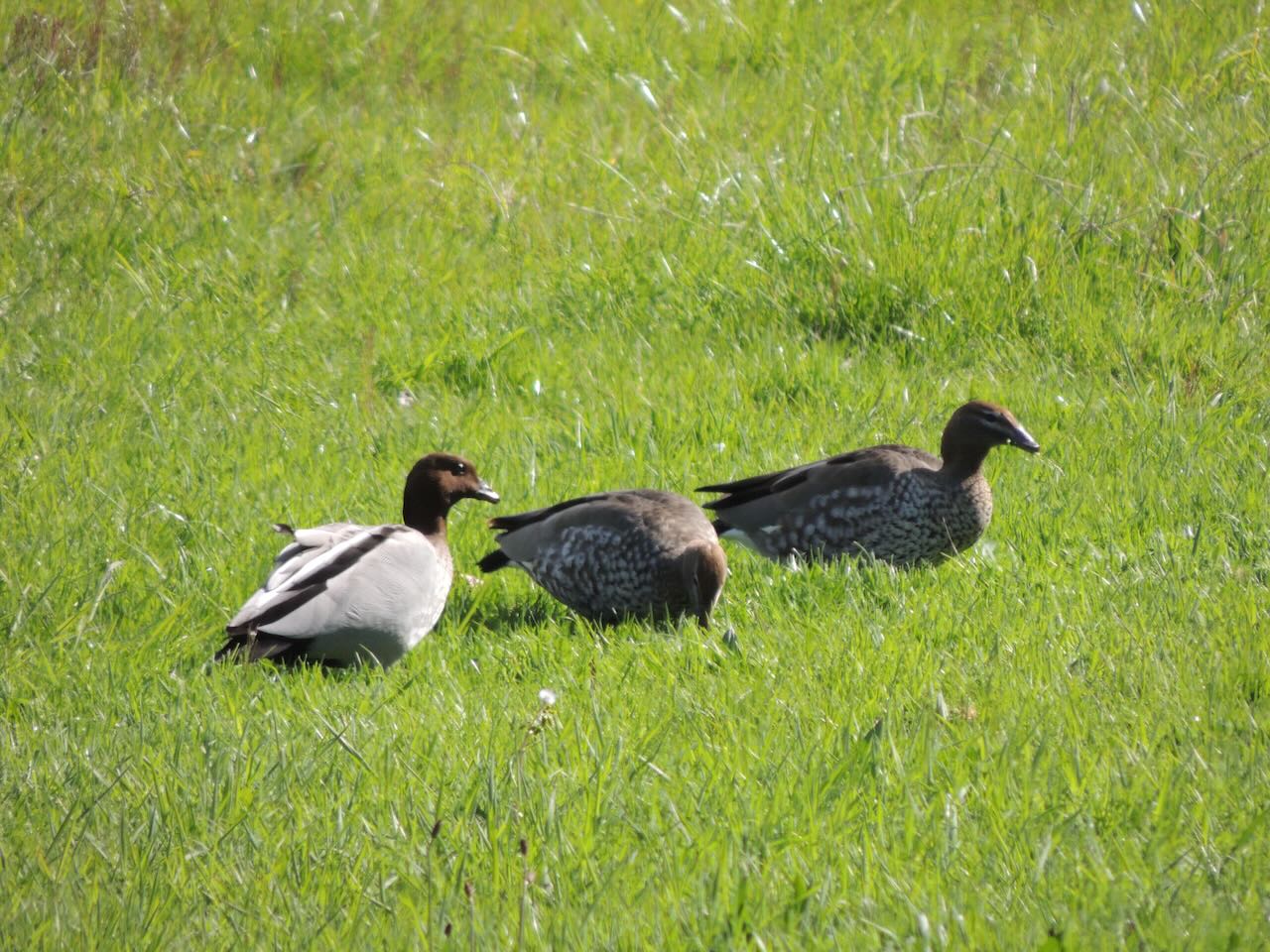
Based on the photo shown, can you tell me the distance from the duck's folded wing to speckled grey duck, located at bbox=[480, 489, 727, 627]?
1.78ft

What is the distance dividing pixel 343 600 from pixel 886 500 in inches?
88.6

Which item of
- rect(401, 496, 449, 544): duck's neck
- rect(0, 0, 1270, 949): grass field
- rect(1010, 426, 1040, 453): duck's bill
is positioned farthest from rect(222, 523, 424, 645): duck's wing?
rect(1010, 426, 1040, 453): duck's bill

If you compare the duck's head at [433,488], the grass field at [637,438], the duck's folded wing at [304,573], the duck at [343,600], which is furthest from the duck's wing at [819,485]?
the duck's folded wing at [304,573]

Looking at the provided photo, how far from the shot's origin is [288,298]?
8352 millimetres

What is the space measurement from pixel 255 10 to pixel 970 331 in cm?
614

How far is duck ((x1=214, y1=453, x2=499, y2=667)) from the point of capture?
5105 mm

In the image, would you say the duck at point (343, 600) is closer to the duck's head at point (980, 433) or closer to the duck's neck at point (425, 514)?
the duck's neck at point (425, 514)

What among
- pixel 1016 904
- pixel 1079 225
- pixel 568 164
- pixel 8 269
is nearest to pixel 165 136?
pixel 8 269

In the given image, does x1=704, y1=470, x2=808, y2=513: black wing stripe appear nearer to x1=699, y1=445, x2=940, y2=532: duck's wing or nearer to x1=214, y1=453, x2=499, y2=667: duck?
x1=699, y1=445, x2=940, y2=532: duck's wing

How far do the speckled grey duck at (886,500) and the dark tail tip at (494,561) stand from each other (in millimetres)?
897

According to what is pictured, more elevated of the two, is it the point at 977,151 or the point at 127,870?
the point at 977,151

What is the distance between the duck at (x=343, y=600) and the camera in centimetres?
511

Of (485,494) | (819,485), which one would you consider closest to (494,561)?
(485,494)

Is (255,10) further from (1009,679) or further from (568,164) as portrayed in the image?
(1009,679)
